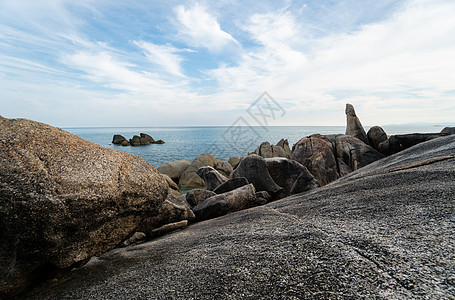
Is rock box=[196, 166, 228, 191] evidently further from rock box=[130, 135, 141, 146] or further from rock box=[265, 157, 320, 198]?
rock box=[130, 135, 141, 146]

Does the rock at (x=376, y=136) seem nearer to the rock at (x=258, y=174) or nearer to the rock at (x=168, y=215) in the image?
the rock at (x=258, y=174)

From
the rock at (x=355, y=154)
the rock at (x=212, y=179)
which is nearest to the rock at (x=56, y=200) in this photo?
the rock at (x=212, y=179)

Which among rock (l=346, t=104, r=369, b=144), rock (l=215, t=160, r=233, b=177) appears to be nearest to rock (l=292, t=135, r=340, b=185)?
rock (l=346, t=104, r=369, b=144)

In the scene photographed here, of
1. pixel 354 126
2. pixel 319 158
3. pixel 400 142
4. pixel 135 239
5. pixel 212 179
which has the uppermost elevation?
pixel 354 126

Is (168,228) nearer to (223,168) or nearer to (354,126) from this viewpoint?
(354,126)

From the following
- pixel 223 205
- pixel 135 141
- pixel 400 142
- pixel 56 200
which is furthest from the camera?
pixel 135 141

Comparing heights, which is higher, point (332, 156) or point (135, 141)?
point (332, 156)

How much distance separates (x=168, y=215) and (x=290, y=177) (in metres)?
6.81

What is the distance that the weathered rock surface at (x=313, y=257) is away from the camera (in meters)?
2.99

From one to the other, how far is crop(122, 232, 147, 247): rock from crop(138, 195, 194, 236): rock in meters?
0.14

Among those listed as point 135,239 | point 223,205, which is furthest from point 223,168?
point 135,239

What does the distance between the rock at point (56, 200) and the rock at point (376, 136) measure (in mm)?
20625

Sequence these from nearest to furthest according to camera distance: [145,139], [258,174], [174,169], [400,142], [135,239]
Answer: [135,239] → [258,174] → [400,142] → [174,169] → [145,139]

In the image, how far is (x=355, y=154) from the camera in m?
18.5
